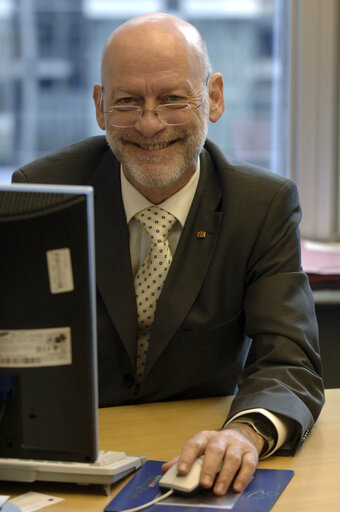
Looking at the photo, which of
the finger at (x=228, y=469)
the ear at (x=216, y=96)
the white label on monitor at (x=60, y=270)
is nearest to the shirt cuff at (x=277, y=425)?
the finger at (x=228, y=469)

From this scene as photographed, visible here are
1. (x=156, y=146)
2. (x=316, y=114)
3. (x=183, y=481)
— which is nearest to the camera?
(x=183, y=481)

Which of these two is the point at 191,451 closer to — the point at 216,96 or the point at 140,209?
the point at 140,209

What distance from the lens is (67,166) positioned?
2.00 metres

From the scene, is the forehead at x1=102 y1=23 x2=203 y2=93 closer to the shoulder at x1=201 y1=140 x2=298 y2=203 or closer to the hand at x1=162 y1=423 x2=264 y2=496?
the shoulder at x1=201 y1=140 x2=298 y2=203

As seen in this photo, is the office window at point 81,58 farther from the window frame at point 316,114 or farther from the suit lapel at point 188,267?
the suit lapel at point 188,267

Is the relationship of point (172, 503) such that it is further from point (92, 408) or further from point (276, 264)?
point (276, 264)

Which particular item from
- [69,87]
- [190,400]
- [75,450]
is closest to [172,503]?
[75,450]

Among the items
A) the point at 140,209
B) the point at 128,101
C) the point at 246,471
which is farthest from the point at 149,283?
the point at 246,471

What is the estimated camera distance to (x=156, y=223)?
6.13 ft

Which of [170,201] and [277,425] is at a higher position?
→ [170,201]

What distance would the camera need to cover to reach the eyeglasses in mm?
1829

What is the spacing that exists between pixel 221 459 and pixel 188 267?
639 millimetres

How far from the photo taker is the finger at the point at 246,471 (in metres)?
1.23

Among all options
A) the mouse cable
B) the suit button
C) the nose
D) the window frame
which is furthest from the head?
the window frame
